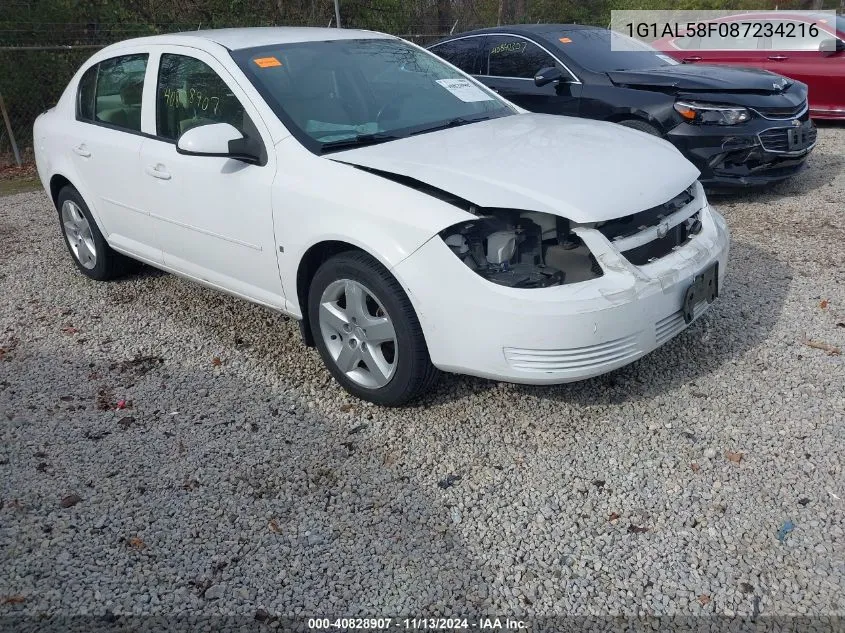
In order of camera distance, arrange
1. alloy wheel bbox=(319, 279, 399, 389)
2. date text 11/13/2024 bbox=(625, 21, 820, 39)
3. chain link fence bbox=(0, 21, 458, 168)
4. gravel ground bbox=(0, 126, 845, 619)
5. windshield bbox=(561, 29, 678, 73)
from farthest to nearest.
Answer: chain link fence bbox=(0, 21, 458, 168)
date text 11/13/2024 bbox=(625, 21, 820, 39)
windshield bbox=(561, 29, 678, 73)
alloy wheel bbox=(319, 279, 399, 389)
gravel ground bbox=(0, 126, 845, 619)

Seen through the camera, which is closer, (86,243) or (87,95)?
(87,95)

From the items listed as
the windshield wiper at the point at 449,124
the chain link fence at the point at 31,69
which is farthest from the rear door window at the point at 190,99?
the chain link fence at the point at 31,69

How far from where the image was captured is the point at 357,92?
4020 millimetres

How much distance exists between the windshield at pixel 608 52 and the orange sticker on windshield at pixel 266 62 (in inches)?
155

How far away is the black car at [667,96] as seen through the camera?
251 inches

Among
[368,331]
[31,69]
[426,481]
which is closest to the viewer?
[426,481]

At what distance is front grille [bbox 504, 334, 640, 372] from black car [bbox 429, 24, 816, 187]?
396 centimetres

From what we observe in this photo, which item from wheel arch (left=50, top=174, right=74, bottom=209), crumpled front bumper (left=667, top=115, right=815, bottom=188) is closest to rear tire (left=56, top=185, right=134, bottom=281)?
wheel arch (left=50, top=174, right=74, bottom=209)

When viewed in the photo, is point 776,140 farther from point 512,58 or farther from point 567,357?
point 567,357

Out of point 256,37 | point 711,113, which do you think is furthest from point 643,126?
point 256,37

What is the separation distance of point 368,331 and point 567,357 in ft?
3.11

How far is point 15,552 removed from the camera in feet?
9.19

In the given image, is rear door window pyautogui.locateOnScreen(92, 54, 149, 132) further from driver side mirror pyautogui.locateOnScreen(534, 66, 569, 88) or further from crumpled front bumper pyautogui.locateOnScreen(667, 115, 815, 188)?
crumpled front bumper pyautogui.locateOnScreen(667, 115, 815, 188)

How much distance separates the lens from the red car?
9.38 metres
